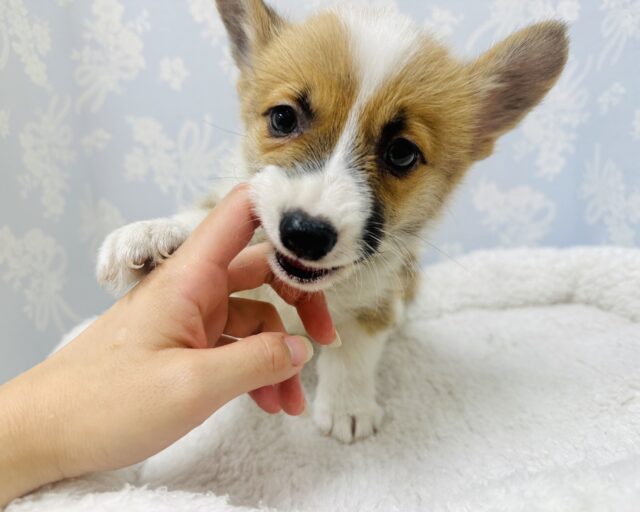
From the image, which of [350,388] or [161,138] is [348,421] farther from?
[161,138]

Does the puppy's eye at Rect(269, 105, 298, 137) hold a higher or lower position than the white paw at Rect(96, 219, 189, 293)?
higher

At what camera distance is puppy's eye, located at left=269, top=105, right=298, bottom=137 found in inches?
53.3

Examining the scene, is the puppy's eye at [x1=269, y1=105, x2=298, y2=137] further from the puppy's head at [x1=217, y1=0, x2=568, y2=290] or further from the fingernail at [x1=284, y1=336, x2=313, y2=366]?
the fingernail at [x1=284, y1=336, x2=313, y2=366]

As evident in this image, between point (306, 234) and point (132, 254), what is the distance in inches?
16.8

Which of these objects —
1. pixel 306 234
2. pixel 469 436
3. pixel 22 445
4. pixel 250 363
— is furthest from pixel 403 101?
pixel 22 445

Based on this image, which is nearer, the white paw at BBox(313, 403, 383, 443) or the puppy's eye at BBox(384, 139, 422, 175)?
the puppy's eye at BBox(384, 139, 422, 175)

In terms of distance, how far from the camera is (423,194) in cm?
147

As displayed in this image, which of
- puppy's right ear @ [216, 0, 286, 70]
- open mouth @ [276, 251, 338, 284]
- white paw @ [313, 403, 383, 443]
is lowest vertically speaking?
white paw @ [313, 403, 383, 443]

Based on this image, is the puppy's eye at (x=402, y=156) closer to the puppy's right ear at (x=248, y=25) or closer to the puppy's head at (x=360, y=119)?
the puppy's head at (x=360, y=119)

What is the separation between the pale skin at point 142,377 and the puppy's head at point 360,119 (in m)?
0.16

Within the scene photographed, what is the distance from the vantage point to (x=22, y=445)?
1031 millimetres

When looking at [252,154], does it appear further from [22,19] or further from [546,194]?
[546,194]

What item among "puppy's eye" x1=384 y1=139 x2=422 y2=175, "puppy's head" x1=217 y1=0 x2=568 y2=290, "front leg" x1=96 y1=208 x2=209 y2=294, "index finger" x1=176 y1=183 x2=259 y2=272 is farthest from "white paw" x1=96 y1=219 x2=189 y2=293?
"puppy's eye" x1=384 y1=139 x2=422 y2=175

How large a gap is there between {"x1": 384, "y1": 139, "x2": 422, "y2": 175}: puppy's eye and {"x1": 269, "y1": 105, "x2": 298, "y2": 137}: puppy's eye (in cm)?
25
